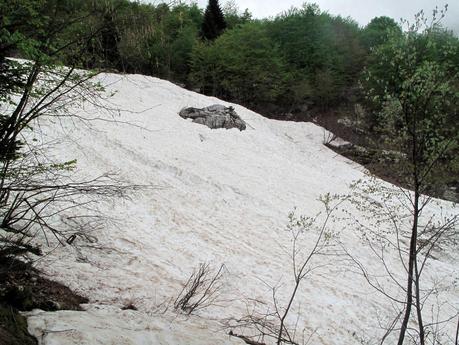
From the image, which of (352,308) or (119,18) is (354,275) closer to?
(352,308)

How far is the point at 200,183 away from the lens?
39.9 ft

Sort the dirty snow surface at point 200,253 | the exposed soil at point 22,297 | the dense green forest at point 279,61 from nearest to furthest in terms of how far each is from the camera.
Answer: the exposed soil at point 22,297 → the dirty snow surface at point 200,253 → the dense green forest at point 279,61

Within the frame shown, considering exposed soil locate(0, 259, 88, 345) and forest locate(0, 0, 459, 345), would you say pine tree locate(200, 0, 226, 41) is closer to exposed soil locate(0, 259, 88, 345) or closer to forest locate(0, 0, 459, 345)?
forest locate(0, 0, 459, 345)

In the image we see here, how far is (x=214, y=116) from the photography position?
19.7 meters

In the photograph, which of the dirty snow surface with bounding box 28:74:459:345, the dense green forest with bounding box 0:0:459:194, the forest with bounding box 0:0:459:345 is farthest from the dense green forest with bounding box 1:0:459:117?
the forest with bounding box 0:0:459:345

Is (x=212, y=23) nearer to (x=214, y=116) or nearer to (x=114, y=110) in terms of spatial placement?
(x=214, y=116)

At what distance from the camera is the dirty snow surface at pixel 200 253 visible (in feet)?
15.3

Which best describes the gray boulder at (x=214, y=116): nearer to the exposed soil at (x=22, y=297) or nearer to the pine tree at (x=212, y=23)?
the exposed soil at (x=22, y=297)

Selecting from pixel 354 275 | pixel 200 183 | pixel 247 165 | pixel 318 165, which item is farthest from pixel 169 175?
pixel 318 165

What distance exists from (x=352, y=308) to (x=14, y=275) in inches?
250

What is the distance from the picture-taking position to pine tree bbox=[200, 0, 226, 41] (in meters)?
43.0

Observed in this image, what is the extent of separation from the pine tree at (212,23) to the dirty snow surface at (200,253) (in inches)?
1142

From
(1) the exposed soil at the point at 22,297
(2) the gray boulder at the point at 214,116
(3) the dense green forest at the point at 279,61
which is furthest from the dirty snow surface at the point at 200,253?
(3) the dense green forest at the point at 279,61

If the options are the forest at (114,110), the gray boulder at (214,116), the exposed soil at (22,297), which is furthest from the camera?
the gray boulder at (214,116)
